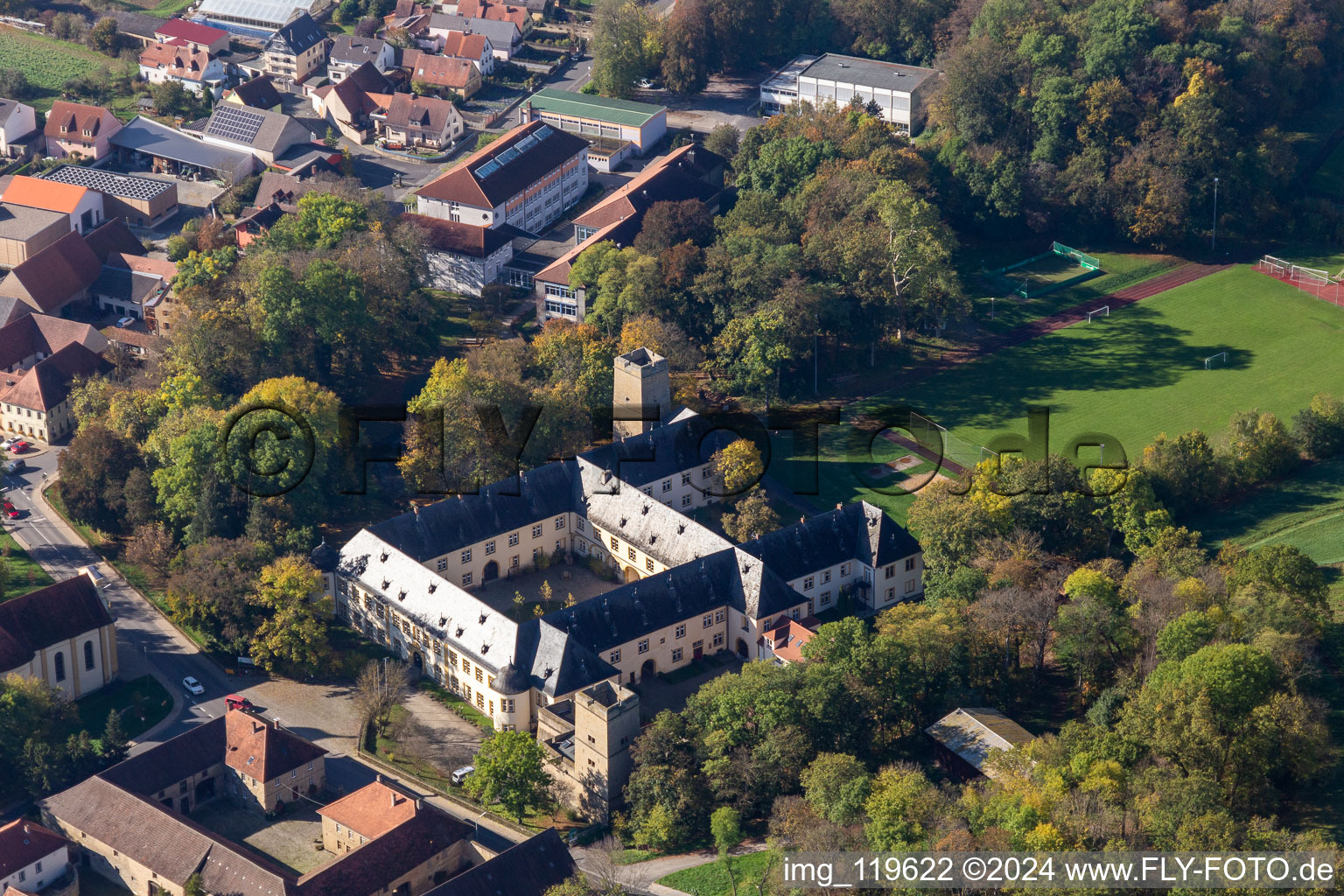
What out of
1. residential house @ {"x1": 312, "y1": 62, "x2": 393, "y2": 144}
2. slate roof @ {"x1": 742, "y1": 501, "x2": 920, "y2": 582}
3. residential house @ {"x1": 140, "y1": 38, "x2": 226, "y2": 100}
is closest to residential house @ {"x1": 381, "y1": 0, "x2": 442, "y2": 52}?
residential house @ {"x1": 312, "y1": 62, "x2": 393, "y2": 144}

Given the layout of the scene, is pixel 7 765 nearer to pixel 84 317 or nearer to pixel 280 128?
pixel 84 317

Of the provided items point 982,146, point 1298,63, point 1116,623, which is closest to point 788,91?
point 982,146

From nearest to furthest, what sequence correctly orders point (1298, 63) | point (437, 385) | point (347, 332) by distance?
point (437, 385)
point (347, 332)
point (1298, 63)

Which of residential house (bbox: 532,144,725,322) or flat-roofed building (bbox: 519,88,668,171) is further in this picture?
flat-roofed building (bbox: 519,88,668,171)

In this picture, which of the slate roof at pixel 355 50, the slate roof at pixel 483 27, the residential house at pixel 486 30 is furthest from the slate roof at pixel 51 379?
the slate roof at pixel 483 27

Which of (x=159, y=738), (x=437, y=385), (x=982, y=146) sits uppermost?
(x=982, y=146)

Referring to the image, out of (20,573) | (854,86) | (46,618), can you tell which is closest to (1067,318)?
(854,86)

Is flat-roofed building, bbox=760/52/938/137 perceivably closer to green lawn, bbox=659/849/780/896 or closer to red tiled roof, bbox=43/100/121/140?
red tiled roof, bbox=43/100/121/140
